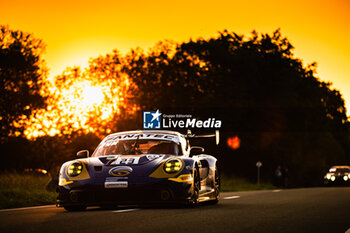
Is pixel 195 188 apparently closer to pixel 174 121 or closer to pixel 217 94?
pixel 174 121

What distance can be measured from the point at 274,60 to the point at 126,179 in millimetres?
43767

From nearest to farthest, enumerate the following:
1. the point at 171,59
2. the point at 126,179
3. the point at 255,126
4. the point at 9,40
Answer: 1. the point at 126,179
2. the point at 9,40
3. the point at 255,126
4. the point at 171,59

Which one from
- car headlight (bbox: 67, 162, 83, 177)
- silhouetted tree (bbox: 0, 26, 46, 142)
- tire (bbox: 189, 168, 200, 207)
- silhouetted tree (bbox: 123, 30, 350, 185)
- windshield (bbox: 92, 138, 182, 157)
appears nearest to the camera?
car headlight (bbox: 67, 162, 83, 177)

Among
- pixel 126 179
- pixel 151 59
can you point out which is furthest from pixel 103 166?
pixel 151 59

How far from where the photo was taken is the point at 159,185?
442 inches

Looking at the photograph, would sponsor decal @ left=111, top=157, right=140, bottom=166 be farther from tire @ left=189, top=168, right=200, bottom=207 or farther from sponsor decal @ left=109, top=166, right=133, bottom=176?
tire @ left=189, top=168, right=200, bottom=207

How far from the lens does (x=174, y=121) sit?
4462cm

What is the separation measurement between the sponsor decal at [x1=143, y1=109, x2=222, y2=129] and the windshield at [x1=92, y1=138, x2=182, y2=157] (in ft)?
80.6

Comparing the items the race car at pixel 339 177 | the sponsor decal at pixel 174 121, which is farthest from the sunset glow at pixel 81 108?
the race car at pixel 339 177

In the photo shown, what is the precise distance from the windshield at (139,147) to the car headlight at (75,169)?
1233 mm

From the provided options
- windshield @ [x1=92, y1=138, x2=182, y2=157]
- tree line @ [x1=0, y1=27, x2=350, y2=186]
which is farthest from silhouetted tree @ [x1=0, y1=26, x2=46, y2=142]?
windshield @ [x1=92, y1=138, x2=182, y2=157]

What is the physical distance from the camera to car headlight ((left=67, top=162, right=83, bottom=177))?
37.6ft

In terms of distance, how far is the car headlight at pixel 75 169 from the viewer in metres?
11.4

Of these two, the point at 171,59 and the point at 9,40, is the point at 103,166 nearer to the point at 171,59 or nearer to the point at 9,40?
the point at 9,40
